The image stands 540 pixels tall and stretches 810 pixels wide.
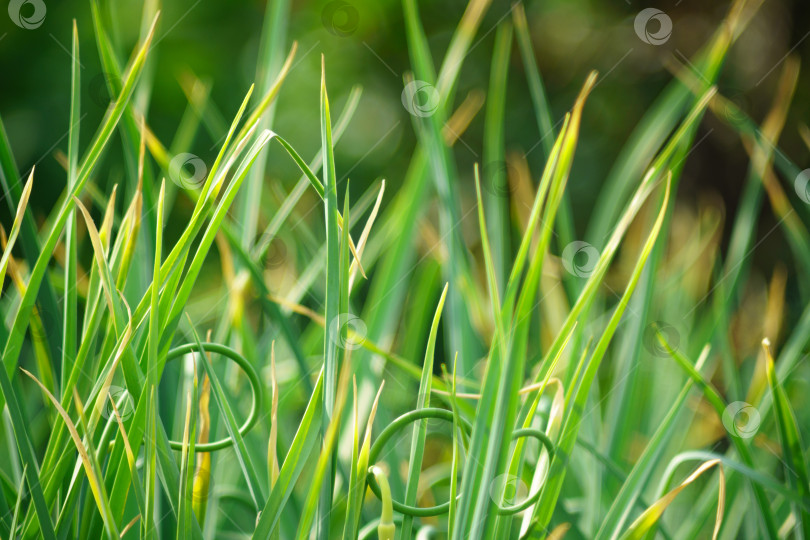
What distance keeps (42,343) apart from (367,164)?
1343mm

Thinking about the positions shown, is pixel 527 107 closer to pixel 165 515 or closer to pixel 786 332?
pixel 786 332

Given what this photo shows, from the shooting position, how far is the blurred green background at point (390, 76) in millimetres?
1468

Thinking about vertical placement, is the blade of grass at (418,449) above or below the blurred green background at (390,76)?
below

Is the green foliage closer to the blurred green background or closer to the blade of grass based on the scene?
the blade of grass

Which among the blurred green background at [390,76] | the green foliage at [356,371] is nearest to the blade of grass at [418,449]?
the green foliage at [356,371]

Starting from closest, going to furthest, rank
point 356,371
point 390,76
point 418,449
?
point 418,449 → point 356,371 → point 390,76

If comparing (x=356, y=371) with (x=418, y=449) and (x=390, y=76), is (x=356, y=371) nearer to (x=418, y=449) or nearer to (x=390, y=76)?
(x=418, y=449)

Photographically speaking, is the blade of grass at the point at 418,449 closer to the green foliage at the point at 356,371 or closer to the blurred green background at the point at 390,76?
the green foliage at the point at 356,371

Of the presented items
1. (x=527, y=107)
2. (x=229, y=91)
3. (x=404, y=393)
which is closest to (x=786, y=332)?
(x=404, y=393)

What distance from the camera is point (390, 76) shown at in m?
1.79

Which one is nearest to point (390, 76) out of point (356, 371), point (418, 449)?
point (356, 371)

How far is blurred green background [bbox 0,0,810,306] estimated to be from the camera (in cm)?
147

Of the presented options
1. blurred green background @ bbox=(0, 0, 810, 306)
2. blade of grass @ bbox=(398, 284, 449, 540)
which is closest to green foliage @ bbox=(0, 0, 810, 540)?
blade of grass @ bbox=(398, 284, 449, 540)

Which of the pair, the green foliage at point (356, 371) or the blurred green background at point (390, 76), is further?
the blurred green background at point (390, 76)
